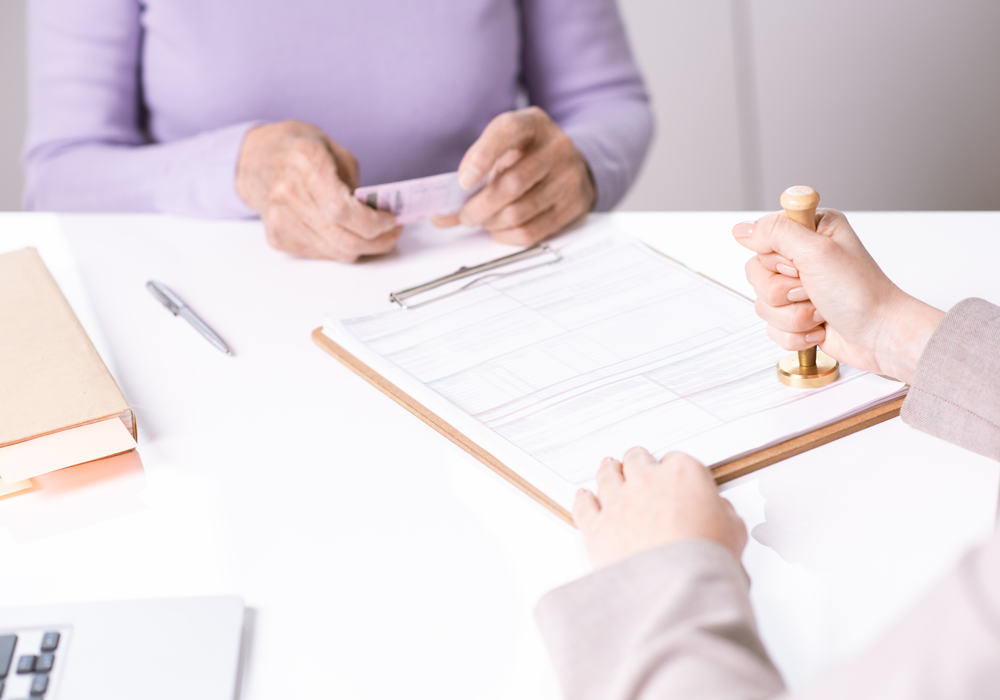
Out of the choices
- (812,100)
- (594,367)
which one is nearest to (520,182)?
(594,367)

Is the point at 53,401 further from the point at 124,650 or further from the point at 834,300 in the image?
the point at 834,300

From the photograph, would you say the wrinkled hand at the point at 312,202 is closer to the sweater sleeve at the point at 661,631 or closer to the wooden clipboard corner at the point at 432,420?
the wooden clipboard corner at the point at 432,420

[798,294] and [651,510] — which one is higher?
[798,294]

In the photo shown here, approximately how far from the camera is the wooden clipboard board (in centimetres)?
58

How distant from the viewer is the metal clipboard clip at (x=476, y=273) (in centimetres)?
85

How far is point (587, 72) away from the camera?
4.47 feet

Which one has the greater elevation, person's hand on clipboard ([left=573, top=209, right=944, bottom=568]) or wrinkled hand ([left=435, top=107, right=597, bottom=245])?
A: wrinkled hand ([left=435, top=107, right=597, bottom=245])

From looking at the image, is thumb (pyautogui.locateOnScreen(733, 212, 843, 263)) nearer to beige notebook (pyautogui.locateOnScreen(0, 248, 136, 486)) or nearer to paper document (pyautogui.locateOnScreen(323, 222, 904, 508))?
paper document (pyautogui.locateOnScreen(323, 222, 904, 508))

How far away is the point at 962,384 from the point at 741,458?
0.52ft

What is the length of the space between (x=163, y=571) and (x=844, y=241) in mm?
549

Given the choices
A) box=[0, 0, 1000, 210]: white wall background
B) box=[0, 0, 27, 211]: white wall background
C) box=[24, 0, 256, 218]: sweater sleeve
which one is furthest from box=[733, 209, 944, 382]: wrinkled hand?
box=[0, 0, 27, 211]: white wall background

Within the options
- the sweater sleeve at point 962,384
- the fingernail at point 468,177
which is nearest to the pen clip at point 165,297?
the fingernail at point 468,177

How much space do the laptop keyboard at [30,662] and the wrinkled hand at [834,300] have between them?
0.54 metres

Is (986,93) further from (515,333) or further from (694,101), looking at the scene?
(515,333)
